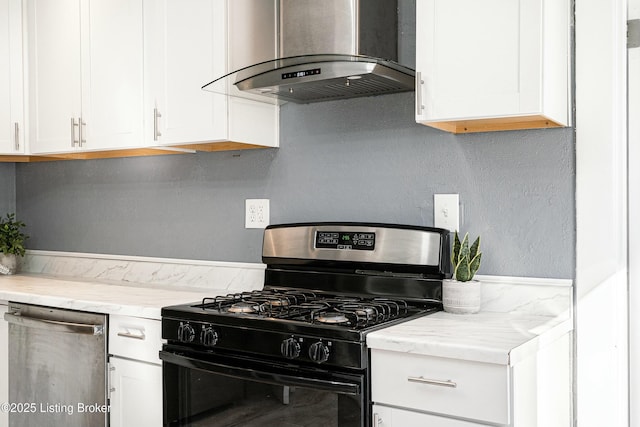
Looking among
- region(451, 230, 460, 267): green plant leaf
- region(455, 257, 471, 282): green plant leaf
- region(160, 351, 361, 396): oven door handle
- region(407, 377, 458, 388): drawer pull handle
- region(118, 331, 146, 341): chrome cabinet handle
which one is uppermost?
region(451, 230, 460, 267): green plant leaf

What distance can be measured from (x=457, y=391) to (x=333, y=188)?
3.66 feet

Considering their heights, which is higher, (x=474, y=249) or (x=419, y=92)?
(x=419, y=92)

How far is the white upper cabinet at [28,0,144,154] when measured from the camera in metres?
2.80

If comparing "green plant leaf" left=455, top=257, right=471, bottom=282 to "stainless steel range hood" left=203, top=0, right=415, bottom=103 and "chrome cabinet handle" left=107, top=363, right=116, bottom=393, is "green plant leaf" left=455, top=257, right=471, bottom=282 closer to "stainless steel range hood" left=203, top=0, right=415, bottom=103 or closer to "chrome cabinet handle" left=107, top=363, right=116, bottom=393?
"stainless steel range hood" left=203, top=0, right=415, bottom=103

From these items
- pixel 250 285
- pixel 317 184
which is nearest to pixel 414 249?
pixel 317 184

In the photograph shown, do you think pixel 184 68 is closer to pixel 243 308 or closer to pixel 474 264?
pixel 243 308

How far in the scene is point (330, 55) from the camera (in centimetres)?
211

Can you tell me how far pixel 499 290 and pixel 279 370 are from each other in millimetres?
810

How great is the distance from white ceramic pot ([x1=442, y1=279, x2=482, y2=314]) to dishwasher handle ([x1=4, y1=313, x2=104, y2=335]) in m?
1.29

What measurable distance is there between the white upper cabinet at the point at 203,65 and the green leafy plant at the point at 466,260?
95cm

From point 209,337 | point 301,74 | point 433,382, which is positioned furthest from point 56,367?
point 433,382

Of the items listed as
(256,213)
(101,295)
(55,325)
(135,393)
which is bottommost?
(135,393)

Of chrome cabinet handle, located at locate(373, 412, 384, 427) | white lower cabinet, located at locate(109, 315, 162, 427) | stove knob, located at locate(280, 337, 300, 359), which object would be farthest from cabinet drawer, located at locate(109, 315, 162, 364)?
chrome cabinet handle, located at locate(373, 412, 384, 427)

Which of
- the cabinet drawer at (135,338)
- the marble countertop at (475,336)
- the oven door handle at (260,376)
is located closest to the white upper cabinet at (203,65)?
the cabinet drawer at (135,338)
